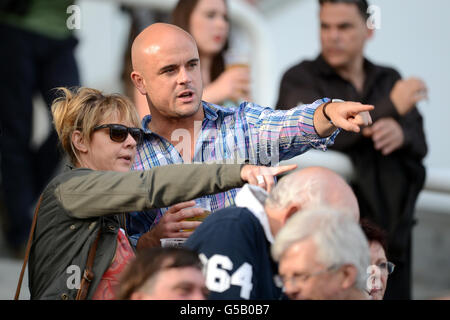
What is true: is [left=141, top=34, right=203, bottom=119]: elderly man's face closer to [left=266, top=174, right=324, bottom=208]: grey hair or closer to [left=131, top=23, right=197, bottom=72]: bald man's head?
[left=131, top=23, right=197, bottom=72]: bald man's head

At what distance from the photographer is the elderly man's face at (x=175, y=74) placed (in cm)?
299

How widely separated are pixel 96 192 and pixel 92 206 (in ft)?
0.15

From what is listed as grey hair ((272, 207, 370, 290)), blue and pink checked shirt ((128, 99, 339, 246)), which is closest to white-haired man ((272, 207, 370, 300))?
grey hair ((272, 207, 370, 290))

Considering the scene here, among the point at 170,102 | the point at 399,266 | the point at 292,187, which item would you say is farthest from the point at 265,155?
the point at 399,266

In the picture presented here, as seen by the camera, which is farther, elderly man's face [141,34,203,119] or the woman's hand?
elderly man's face [141,34,203,119]

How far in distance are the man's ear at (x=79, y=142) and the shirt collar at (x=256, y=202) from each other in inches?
24.3

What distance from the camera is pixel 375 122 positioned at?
14.1ft

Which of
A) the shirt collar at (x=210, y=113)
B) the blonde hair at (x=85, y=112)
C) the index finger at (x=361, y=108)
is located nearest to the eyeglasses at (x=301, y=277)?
the index finger at (x=361, y=108)

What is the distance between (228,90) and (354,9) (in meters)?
0.88

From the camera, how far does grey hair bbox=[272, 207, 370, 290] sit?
2.24m

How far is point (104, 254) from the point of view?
264cm

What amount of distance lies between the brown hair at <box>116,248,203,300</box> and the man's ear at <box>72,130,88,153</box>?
0.66m

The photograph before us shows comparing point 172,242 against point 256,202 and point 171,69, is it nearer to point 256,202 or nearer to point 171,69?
point 256,202

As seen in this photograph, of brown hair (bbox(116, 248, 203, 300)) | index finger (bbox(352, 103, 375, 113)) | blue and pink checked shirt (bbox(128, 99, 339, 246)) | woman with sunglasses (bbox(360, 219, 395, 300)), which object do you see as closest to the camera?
brown hair (bbox(116, 248, 203, 300))
